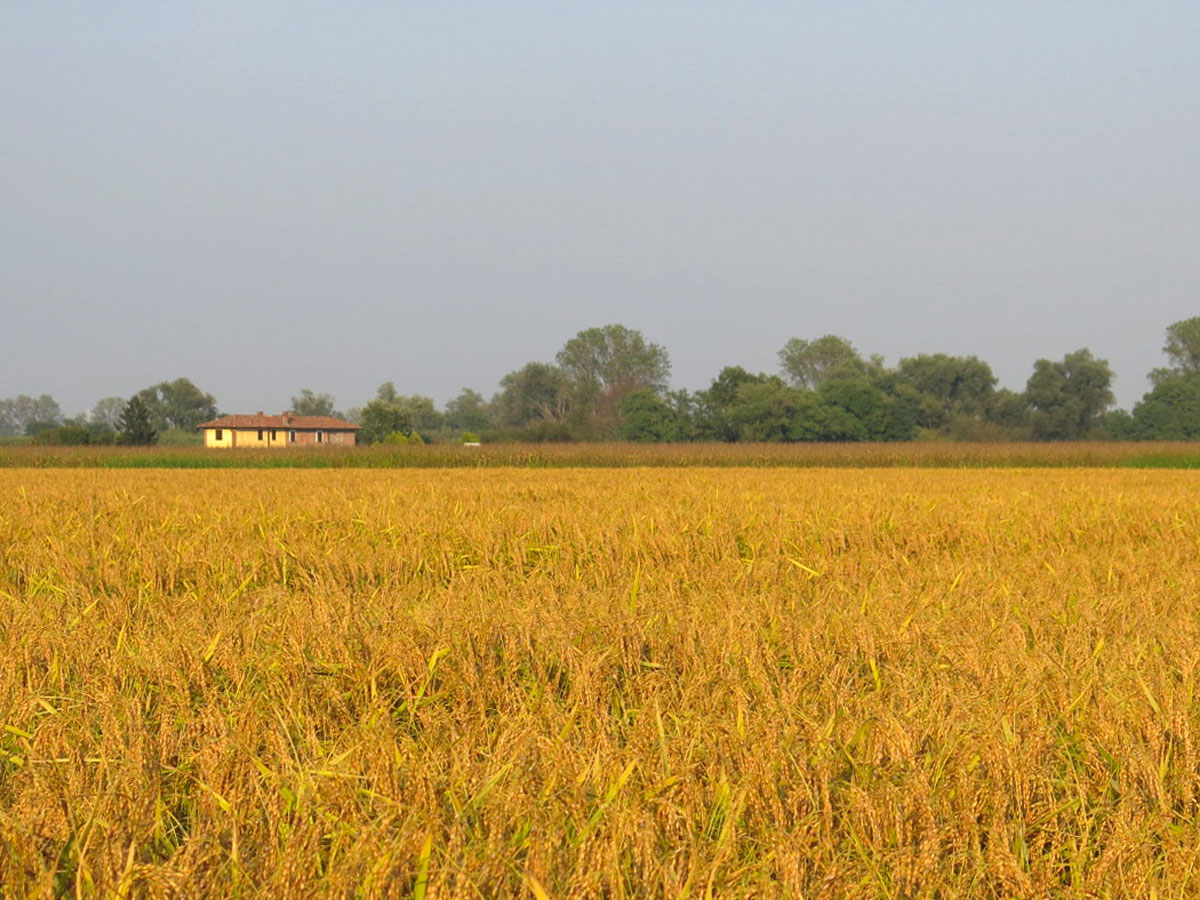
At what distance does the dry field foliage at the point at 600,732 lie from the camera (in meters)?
1.69

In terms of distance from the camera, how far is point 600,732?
219cm

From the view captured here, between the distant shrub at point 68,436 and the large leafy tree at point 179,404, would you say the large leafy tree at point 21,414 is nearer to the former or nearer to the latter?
the large leafy tree at point 179,404

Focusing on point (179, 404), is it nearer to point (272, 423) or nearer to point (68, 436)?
point (272, 423)

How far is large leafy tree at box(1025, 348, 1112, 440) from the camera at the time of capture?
67.4m

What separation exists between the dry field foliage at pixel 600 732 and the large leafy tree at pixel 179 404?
128618mm

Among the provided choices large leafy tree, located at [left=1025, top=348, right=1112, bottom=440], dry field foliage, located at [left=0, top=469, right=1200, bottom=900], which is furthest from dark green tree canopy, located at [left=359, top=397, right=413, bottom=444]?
dry field foliage, located at [left=0, top=469, right=1200, bottom=900]

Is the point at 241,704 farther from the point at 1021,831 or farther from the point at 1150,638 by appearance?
the point at 1150,638

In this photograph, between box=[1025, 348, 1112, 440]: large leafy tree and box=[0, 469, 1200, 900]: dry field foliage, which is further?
box=[1025, 348, 1112, 440]: large leafy tree


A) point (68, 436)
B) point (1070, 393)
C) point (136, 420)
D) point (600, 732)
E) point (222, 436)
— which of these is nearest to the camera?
point (600, 732)

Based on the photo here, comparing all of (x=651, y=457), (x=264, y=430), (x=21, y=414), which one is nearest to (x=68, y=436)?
(x=651, y=457)

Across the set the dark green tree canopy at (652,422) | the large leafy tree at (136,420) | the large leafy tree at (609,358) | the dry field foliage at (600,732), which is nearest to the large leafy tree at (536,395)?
the large leafy tree at (609,358)

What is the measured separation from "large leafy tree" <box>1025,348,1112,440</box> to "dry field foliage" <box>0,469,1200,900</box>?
68267 mm

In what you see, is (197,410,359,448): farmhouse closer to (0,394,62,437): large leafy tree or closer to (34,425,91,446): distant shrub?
(34,425,91,446): distant shrub

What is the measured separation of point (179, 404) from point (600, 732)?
135 m
